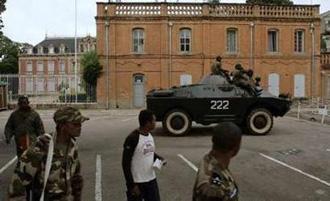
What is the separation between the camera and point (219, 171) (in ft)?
12.5

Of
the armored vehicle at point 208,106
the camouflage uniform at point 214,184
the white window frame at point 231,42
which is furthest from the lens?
the white window frame at point 231,42

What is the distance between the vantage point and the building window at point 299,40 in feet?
163

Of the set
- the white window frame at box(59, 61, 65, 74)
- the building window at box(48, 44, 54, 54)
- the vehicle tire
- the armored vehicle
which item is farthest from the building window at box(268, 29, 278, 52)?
the building window at box(48, 44, 54, 54)

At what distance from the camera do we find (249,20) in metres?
48.5

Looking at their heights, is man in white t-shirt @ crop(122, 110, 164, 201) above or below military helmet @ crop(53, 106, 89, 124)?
below

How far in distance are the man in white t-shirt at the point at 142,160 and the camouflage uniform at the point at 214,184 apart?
297cm

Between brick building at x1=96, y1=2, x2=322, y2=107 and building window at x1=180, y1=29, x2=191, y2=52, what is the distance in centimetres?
8

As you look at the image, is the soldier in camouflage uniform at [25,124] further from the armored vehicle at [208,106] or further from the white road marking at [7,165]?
the armored vehicle at [208,106]

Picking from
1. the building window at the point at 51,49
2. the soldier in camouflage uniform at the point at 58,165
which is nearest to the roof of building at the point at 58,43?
the building window at the point at 51,49

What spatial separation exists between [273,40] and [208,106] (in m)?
29.2

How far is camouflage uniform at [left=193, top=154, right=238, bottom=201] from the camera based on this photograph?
3737 millimetres

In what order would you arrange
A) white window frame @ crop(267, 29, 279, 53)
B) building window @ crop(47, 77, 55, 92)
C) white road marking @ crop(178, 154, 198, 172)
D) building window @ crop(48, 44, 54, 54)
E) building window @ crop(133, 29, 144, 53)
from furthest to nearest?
building window @ crop(48, 44, 54, 54), building window @ crop(47, 77, 55, 92), white window frame @ crop(267, 29, 279, 53), building window @ crop(133, 29, 144, 53), white road marking @ crop(178, 154, 198, 172)

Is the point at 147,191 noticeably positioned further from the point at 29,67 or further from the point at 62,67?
the point at 29,67

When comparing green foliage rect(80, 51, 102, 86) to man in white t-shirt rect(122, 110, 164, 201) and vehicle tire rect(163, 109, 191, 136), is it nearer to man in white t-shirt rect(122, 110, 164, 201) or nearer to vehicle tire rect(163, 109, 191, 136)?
vehicle tire rect(163, 109, 191, 136)
